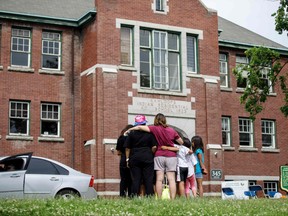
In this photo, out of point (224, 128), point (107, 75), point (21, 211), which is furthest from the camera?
point (224, 128)

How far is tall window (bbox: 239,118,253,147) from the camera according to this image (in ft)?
101

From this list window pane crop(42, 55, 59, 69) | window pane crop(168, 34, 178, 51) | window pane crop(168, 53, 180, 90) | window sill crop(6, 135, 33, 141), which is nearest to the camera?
window sill crop(6, 135, 33, 141)

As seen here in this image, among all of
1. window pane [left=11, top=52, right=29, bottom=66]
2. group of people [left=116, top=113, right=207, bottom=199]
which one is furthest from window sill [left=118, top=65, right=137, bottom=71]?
group of people [left=116, top=113, right=207, bottom=199]

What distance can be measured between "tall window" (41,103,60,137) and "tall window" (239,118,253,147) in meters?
9.72

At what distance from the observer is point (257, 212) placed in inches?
433

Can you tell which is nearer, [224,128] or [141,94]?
[141,94]

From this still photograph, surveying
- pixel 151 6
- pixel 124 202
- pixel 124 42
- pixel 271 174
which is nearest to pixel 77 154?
pixel 124 42

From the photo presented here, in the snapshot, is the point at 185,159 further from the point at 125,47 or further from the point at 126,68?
the point at 125,47

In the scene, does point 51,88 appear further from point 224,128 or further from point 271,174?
point 271,174

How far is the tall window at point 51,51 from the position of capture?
26.8 m

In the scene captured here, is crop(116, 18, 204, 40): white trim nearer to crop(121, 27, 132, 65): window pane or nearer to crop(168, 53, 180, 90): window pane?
crop(121, 27, 132, 65): window pane

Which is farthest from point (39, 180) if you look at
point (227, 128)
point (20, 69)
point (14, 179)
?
point (227, 128)

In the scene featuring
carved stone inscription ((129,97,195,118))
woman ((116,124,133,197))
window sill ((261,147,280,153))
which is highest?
carved stone inscription ((129,97,195,118))

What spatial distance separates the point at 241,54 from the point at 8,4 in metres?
12.2
